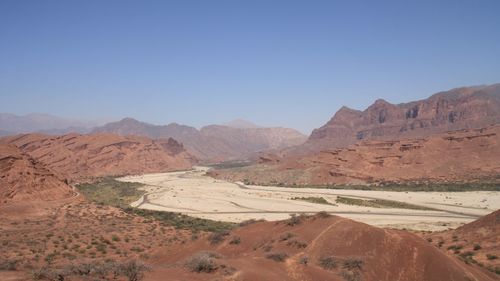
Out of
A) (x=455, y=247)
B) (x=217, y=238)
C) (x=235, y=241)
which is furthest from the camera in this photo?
(x=455, y=247)

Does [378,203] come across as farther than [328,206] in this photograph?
Yes

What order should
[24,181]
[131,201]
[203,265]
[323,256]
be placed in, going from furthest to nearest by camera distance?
1. [131,201]
2. [24,181]
3. [323,256]
4. [203,265]

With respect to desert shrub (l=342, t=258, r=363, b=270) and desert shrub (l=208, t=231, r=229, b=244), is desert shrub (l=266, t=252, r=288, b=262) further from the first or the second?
desert shrub (l=208, t=231, r=229, b=244)

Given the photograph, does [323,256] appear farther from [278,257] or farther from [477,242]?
[477,242]

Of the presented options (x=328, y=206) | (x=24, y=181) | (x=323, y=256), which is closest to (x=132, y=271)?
(x=323, y=256)

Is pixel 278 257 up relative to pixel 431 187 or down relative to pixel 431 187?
up

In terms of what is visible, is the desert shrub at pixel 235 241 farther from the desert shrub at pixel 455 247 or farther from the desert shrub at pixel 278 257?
the desert shrub at pixel 455 247

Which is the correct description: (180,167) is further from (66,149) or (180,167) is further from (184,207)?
(184,207)

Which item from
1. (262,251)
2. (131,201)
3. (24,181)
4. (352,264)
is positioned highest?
(24,181)
